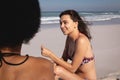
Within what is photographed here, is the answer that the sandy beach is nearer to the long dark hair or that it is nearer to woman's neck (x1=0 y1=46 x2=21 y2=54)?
the long dark hair

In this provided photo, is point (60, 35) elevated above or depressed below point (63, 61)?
below

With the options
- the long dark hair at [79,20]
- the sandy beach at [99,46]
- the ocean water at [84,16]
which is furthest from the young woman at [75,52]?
the ocean water at [84,16]

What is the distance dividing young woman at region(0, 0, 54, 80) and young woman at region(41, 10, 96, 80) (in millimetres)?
1825

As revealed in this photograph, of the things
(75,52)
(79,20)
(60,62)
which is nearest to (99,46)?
(79,20)

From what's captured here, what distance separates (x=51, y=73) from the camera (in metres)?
1.52

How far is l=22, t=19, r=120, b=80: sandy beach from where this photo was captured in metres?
6.10

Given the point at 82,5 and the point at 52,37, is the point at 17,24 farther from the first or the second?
the point at 82,5

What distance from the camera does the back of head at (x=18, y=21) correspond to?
4.57 feet

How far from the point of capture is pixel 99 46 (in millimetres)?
7910

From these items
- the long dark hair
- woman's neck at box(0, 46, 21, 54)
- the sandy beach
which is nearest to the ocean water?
the sandy beach

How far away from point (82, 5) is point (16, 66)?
1027 inches

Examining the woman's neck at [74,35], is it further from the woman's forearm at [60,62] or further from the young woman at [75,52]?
the woman's forearm at [60,62]

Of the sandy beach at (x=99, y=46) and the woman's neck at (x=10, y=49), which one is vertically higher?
the woman's neck at (x=10, y=49)

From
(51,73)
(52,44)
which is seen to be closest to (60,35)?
(52,44)
